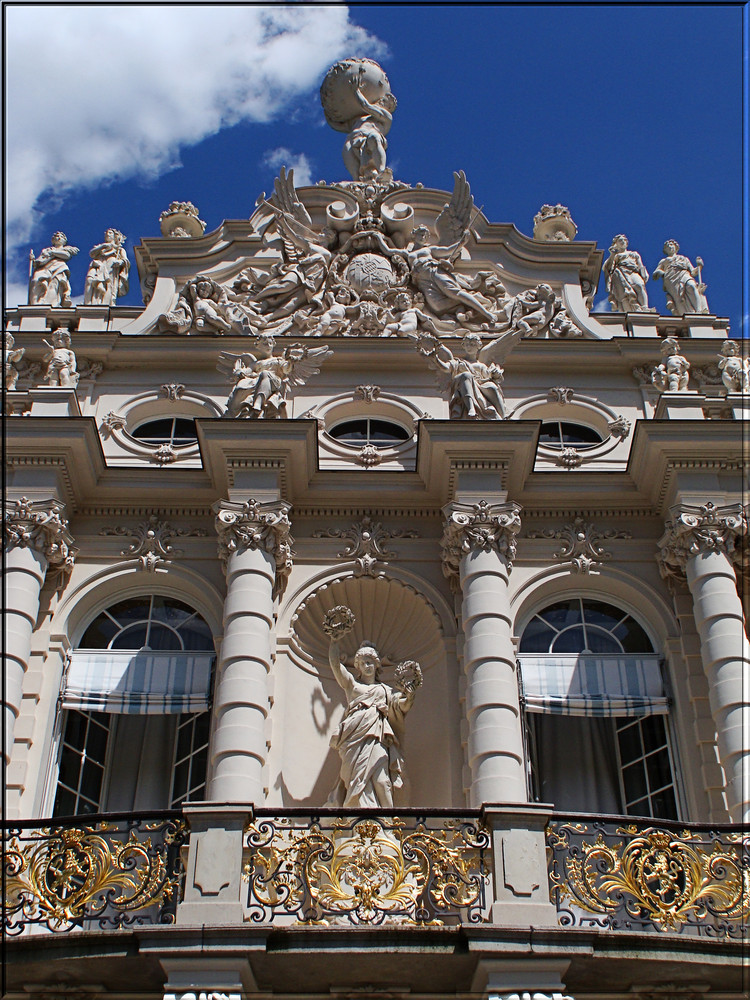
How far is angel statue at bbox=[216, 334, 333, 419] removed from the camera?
1619cm

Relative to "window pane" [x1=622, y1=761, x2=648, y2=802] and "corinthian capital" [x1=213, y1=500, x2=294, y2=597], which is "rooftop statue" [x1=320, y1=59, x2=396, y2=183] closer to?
"corinthian capital" [x1=213, y1=500, x2=294, y2=597]

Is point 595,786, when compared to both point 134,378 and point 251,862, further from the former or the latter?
point 134,378

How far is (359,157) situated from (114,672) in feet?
38.7

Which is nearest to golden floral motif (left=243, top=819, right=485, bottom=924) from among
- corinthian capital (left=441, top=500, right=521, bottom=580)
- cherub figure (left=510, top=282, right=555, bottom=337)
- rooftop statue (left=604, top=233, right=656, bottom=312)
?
corinthian capital (left=441, top=500, right=521, bottom=580)

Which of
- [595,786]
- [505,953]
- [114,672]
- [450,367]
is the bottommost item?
[505,953]

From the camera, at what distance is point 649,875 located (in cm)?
1098

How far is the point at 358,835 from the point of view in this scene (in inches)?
434

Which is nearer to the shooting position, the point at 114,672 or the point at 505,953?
the point at 505,953

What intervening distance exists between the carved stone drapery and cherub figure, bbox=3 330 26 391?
6601mm

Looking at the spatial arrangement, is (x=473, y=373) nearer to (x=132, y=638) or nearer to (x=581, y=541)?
(x=581, y=541)

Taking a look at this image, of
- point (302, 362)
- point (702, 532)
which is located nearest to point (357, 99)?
point (302, 362)

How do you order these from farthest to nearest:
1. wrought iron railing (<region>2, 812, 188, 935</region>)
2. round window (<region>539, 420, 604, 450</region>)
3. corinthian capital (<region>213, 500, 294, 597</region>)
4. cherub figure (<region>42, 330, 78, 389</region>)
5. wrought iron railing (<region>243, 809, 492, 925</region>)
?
round window (<region>539, 420, 604, 450</region>) < cherub figure (<region>42, 330, 78, 389</region>) < corinthian capital (<region>213, 500, 294, 597</region>) < wrought iron railing (<region>2, 812, 188, 935</region>) < wrought iron railing (<region>243, 809, 492, 925</region>)

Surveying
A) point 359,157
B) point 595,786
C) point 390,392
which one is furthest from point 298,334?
point 595,786

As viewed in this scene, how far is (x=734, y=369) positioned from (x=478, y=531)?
5.28 meters
